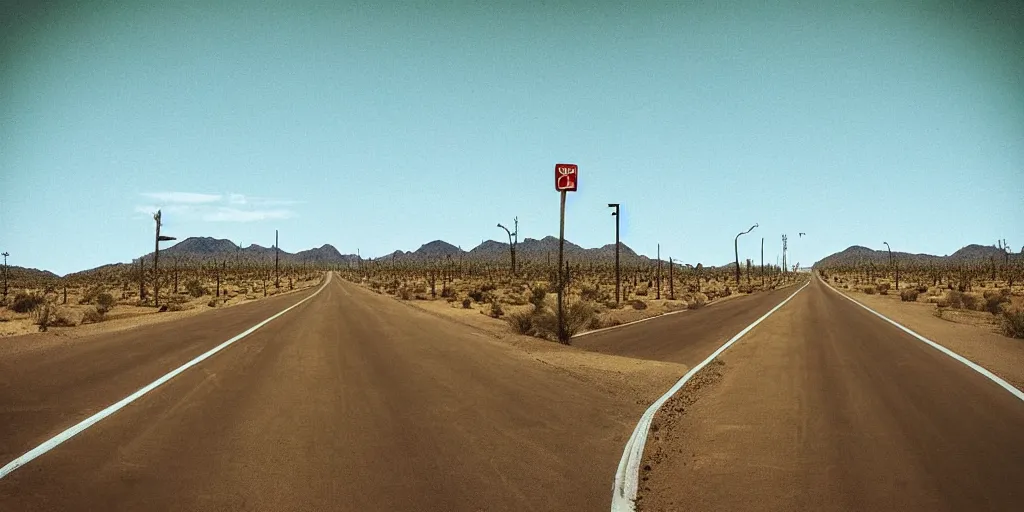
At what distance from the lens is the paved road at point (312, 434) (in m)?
4.84

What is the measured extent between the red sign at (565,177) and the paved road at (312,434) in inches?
182

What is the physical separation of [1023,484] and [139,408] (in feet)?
31.6

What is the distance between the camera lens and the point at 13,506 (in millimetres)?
4508

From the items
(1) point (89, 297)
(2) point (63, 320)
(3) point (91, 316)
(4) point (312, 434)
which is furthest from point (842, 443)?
(1) point (89, 297)

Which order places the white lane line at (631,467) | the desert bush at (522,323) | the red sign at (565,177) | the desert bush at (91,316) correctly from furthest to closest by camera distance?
the desert bush at (91,316), the desert bush at (522,323), the red sign at (565,177), the white lane line at (631,467)

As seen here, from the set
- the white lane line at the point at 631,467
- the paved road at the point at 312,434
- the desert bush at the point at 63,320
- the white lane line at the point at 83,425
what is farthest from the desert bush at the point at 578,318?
the desert bush at the point at 63,320

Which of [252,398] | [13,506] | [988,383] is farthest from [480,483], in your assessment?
[988,383]

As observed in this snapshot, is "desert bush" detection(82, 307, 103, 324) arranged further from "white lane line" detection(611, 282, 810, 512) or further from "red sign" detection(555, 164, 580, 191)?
"white lane line" detection(611, 282, 810, 512)

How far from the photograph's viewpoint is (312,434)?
21.4 ft

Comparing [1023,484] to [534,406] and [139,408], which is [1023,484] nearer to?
[534,406]

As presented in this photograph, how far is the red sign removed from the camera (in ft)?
47.9

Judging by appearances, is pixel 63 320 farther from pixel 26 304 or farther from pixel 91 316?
pixel 26 304

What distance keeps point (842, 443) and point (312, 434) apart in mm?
5815

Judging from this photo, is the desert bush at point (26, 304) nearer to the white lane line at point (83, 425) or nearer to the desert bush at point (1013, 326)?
the white lane line at point (83, 425)
